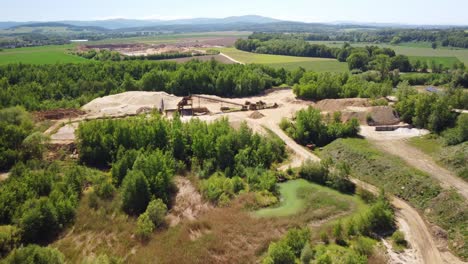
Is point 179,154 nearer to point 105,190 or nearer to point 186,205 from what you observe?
point 186,205

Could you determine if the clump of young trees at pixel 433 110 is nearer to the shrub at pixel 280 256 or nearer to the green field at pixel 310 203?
the green field at pixel 310 203

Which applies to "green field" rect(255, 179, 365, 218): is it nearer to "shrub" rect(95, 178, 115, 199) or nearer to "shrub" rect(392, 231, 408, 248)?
"shrub" rect(392, 231, 408, 248)

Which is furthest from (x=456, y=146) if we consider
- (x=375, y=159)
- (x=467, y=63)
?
(x=467, y=63)

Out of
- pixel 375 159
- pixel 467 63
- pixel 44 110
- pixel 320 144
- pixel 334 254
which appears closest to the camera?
pixel 334 254

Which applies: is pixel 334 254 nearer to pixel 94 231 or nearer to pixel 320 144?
pixel 94 231

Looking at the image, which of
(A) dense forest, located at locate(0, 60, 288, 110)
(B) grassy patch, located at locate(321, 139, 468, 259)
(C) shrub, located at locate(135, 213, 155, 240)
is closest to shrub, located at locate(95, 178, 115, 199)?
(C) shrub, located at locate(135, 213, 155, 240)

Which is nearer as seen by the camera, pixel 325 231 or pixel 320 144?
pixel 325 231
